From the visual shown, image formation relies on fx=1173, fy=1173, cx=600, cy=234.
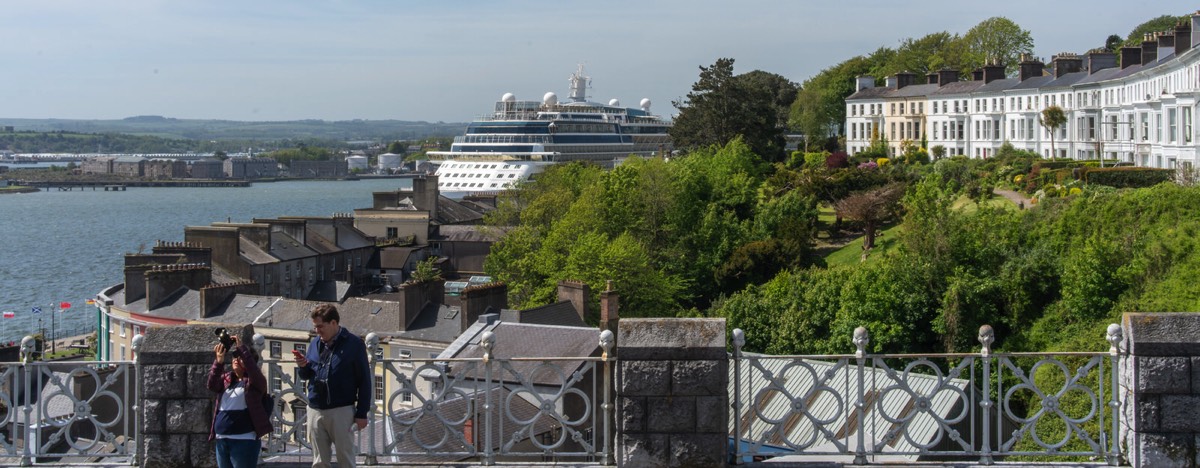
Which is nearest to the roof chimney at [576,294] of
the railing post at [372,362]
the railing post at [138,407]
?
the railing post at [372,362]

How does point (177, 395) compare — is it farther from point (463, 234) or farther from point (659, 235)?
point (463, 234)

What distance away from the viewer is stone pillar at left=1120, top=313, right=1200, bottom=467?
8.02m

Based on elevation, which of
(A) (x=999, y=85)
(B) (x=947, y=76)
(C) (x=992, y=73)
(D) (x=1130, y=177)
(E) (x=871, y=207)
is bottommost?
(E) (x=871, y=207)

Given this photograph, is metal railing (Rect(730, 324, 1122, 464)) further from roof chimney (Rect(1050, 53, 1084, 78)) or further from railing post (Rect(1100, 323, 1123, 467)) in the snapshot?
roof chimney (Rect(1050, 53, 1084, 78))

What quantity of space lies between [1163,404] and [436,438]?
8.81m

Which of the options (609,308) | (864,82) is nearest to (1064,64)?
(864,82)

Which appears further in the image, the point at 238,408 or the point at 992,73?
the point at 992,73

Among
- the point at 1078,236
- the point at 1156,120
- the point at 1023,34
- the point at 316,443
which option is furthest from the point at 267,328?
the point at 1023,34

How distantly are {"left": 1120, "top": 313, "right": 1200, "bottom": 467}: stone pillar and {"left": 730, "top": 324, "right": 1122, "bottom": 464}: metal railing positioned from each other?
8.0 inches

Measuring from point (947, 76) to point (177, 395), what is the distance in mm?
75478

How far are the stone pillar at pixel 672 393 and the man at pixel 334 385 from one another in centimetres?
180

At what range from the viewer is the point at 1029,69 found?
70.1 metres

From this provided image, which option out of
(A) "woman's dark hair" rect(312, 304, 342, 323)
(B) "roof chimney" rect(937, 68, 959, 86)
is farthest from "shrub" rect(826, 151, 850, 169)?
(A) "woman's dark hair" rect(312, 304, 342, 323)

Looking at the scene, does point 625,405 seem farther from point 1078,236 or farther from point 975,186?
point 975,186
